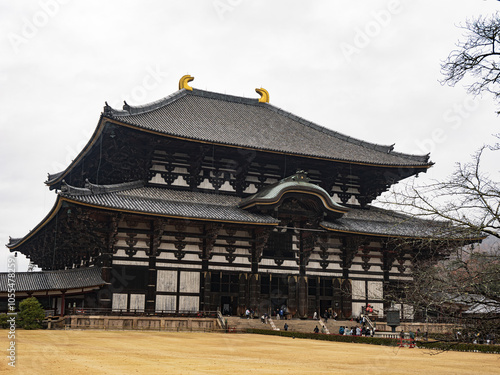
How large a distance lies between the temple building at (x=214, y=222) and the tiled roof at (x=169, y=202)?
10 centimetres

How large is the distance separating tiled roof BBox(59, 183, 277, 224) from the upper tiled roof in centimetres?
432

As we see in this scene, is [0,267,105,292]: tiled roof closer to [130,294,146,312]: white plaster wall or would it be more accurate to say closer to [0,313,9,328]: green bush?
[0,313,9,328]: green bush

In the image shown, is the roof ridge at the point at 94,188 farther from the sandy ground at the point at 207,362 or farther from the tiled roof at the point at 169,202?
the sandy ground at the point at 207,362

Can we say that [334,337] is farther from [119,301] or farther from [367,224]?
[119,301]

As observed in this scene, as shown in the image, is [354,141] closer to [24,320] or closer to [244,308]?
[244,308]

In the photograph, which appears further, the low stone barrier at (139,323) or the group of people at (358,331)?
the group of people at (358,331)

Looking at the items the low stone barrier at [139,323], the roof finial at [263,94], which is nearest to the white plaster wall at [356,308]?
the low stone barrier at [139,323]

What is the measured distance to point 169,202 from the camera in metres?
36.5

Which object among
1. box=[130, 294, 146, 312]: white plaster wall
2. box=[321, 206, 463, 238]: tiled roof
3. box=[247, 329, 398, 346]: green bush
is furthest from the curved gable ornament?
box=[130, 294, 146, 312]: white plaster wall

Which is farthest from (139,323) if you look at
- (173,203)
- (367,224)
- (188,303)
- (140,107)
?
(367,224)

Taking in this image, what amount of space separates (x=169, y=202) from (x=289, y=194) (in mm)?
8411

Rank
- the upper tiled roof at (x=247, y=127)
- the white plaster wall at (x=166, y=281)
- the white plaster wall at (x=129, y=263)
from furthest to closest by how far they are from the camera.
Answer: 1. the upper tiled roof at (x=247, y=127)
2. the white plaster wall at (x=166, y=281)
3. the white plaster wall at (x=129, y=263)

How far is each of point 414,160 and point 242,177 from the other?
1568 cm

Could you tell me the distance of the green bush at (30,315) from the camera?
104 ft
